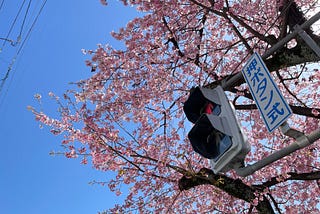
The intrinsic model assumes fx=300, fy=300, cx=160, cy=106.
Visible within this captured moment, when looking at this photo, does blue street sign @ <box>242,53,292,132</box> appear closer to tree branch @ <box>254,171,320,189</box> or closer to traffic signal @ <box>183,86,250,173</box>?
traffic signal @ <box>183,86,250,173</box>

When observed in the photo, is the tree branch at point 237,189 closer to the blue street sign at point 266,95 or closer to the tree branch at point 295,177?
the tree branch at point 295,177

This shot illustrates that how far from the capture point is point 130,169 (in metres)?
5.52

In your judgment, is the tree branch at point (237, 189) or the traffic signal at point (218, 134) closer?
the traffic signal at point (218, 134)

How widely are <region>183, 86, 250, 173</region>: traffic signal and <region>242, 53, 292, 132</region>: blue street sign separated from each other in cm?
18

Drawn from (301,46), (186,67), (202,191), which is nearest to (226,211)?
(202,191)

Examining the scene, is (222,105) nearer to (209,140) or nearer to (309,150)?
(209,140)

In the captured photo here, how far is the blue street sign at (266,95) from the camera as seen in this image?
1.71 metres

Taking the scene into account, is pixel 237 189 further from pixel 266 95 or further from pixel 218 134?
pixel 266 95

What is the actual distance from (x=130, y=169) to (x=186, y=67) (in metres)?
2.56

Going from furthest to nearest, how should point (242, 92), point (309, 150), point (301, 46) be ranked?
1. point (309, 150)
2. point (242, 92)
3. point (301, 46)

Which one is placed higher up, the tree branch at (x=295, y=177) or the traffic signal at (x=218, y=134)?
the traffic signal at (x=218, y=134)

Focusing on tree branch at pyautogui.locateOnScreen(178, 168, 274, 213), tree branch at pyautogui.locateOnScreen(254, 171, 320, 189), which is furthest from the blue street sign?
tree branch at pyautogui.locateOnScreen(254, 171, 320, 189)

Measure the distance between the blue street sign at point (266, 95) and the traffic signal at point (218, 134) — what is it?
0.18 meters

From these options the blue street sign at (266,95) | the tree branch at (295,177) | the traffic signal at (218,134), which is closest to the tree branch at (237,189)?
the tree branch at (295,177)
